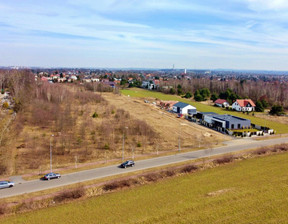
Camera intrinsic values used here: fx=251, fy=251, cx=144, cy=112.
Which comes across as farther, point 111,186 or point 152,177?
point 152,177

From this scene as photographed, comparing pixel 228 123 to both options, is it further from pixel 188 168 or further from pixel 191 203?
pixel 191 203

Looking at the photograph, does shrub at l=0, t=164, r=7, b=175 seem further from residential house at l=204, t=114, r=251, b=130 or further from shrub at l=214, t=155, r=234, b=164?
residential house at l=204, t=114, r=251, b=130

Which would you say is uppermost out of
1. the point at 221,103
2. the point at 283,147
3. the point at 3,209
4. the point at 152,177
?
the point at 221,103

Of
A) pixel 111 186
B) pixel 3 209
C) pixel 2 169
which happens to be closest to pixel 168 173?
pixel 111 186

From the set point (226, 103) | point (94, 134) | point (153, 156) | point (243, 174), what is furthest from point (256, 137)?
point (226, 103)

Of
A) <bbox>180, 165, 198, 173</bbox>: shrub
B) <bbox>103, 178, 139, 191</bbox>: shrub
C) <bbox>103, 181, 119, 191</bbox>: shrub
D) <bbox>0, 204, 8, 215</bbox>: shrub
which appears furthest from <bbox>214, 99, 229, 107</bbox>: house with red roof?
<bbox>0, 204, 8, 215</bbox>: shrub

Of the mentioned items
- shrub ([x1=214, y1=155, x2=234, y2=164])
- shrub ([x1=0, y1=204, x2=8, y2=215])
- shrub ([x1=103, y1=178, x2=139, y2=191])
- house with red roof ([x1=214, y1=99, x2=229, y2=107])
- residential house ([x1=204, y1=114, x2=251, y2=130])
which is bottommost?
shrub ([x1=0, y1=204, x2=8, y2=215])
